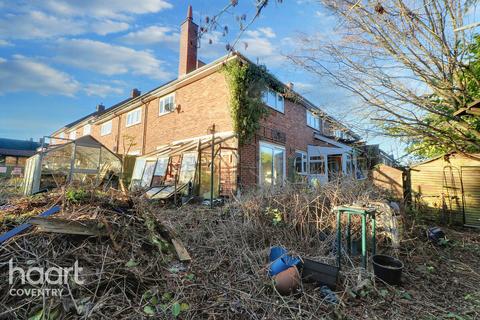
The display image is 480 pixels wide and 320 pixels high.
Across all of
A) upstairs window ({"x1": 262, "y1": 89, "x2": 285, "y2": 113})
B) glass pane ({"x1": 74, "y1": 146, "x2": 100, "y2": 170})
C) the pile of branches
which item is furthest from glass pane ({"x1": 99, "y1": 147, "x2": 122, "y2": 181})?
the pile of branches

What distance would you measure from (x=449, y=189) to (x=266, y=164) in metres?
6.69

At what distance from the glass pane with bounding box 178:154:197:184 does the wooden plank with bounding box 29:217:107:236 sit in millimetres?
6816

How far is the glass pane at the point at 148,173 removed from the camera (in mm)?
11830

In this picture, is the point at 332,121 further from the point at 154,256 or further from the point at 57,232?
the point at 57,232

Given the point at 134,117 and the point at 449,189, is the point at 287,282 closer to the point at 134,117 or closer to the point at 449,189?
the point at 449,189

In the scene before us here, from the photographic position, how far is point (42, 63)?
14312 millimetres

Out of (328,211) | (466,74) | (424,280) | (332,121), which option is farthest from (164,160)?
(466,74)

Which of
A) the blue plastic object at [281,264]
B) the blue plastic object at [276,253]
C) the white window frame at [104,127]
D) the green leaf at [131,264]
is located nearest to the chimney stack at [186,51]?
the white window frame at [104,127]

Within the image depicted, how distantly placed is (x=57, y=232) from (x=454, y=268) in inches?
249

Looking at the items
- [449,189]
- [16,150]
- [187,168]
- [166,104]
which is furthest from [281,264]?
[16,150]

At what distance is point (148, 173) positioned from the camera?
39.9 feet

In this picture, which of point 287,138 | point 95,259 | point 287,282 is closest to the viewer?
point 95,259

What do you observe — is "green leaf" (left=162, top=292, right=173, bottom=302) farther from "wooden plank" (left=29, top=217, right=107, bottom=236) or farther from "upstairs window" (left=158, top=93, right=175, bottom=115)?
"upstairs window" (left=158, top=93, right=175, bottom=115)

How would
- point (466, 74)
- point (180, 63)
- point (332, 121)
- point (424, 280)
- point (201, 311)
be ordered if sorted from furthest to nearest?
1. point (180, 63)
2. point (332, 121)
3. point (466, 74)
4. point (424, 280)
5. point (201, 311)
